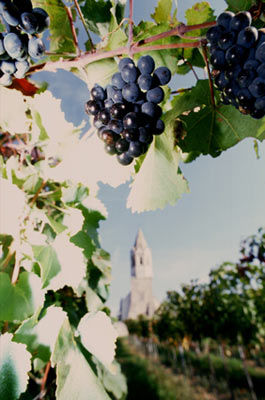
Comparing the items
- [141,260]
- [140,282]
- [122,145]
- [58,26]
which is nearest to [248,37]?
[122,145]

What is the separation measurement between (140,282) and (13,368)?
70.1 meters

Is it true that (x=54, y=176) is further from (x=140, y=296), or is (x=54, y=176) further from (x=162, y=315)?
(x=140, y=296)

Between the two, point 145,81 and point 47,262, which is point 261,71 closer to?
point 145,81

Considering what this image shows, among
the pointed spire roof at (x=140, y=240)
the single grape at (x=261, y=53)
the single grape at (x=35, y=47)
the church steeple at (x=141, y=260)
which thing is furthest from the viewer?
the church steeple at (x=141, y=260)

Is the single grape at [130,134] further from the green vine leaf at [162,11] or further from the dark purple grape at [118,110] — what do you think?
the green vine leaf at [162,11]

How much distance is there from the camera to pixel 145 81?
86 cm

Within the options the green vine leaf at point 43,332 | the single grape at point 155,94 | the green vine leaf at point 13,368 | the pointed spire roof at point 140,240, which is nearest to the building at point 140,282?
the pointed spire roof at point 140,240

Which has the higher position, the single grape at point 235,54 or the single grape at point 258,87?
the single grape at point 235,54

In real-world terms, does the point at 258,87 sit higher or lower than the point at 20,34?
lower

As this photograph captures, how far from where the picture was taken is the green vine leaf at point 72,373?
0.90m

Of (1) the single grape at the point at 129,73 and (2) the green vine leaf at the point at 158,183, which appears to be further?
(2) the green vine leaf at the point at 158,183

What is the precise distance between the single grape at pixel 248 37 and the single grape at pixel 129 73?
31 centimetres

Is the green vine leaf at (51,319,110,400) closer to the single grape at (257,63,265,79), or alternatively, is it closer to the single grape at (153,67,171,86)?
the single grape at (153,67,171,86)

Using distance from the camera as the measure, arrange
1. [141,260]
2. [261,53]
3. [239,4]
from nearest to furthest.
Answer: [261,53]
[239,4]
[141,260]
